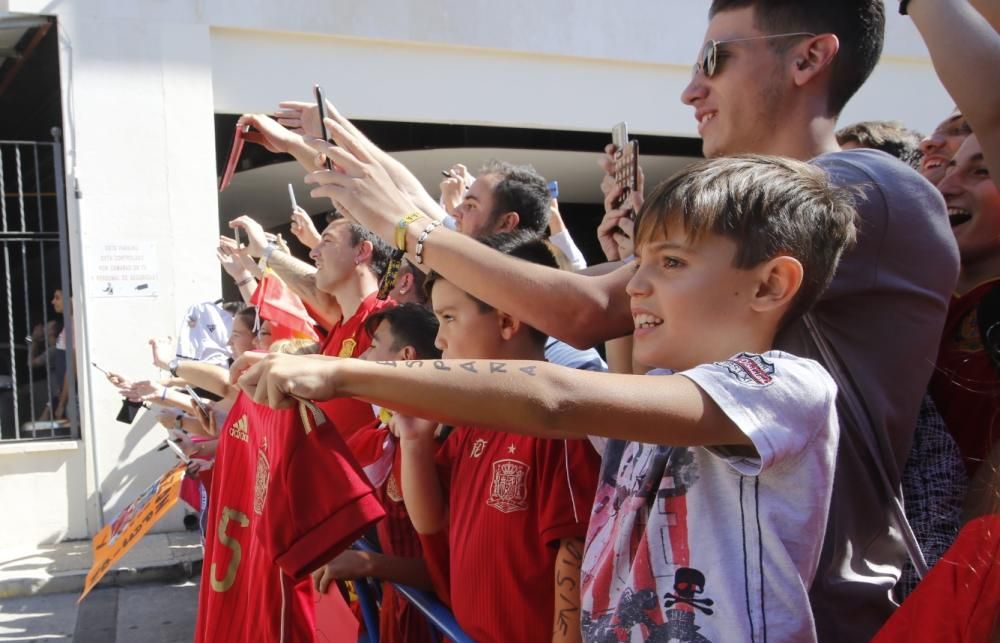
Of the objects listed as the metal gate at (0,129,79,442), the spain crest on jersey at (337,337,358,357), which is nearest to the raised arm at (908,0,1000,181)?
the spain crest on jersey at (337,337,358,357)

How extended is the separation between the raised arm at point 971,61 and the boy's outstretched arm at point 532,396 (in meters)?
0.77

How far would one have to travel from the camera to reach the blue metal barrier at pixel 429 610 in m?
2.14

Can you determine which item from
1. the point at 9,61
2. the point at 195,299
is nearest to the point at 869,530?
the point at 195,299

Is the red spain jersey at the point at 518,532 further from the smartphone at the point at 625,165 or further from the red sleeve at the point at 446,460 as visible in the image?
the smartphone at the point at 625,165

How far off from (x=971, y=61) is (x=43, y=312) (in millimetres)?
Result: 7655

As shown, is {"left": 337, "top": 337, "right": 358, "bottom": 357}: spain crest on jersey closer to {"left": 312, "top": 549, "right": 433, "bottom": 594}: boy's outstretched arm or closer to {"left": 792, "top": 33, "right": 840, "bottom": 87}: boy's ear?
{"left": 312, "top": 549, "right": 433, "bottom": 594}: boy's outstretched arm

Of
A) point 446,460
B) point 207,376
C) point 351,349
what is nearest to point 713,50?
point 446,460

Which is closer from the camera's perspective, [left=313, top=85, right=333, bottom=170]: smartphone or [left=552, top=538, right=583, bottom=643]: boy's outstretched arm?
[left=552, top=538, right=583, bottom=643]: boy's outstretched arm

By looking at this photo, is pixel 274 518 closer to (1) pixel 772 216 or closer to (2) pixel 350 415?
(1) pixel 772 216

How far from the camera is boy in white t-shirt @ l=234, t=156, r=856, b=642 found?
1.18 metres

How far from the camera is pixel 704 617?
4.23 feet

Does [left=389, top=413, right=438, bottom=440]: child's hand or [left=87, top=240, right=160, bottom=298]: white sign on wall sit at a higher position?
[left=87, top=240, right=160, bottom=298]: white sign on wall

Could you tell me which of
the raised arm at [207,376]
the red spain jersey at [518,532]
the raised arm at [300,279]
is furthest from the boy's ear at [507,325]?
the raised arm at [300,279]

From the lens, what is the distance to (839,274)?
4.76 feet
